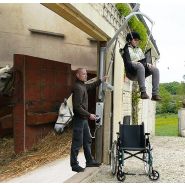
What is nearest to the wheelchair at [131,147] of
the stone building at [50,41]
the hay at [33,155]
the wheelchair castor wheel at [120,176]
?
the wheelchair castor wheel at [120,176]

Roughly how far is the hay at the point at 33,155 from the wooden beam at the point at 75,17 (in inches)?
114

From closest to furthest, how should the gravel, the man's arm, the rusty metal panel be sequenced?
the man's arm, the gravel, the rusty metal panel

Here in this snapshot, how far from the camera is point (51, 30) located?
13.9 metres

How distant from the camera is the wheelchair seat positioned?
8.18 m

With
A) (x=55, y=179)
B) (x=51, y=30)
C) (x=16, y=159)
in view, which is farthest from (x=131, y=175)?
(x=51, y=30)

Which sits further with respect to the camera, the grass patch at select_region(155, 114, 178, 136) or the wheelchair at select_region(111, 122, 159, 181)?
the grass patch at select_region(155, 114, 178, 136)

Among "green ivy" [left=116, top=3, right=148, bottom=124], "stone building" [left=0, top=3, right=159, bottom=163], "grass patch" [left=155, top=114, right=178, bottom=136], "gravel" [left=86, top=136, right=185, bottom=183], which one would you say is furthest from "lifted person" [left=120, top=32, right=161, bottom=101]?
"grass patch" [left=155, top=114, right=178, bottom=136]

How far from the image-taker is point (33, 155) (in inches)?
404

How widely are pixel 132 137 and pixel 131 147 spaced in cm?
22

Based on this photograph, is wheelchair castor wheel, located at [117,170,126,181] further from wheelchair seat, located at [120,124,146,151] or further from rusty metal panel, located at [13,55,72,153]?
rusty metal panel, located at [13,55,72,153]

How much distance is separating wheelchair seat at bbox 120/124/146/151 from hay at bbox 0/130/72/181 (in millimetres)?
1982

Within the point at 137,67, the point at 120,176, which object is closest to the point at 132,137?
the point at 120,176

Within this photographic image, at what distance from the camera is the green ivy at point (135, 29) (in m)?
10.5

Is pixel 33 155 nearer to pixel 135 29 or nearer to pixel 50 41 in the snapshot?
pixel 135 29
